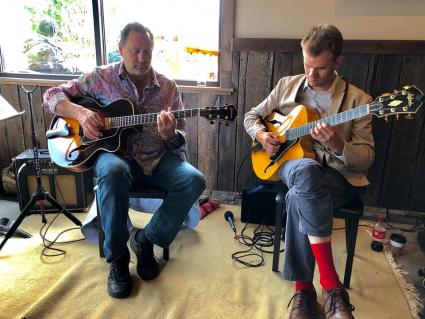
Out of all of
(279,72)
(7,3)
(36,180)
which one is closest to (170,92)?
(279,72)

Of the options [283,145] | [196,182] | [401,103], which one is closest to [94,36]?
[196,182]

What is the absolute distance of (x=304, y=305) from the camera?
1428mm

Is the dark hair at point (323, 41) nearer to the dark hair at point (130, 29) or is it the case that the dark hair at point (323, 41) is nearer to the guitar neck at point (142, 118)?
the guitar neck at point (142, 118)

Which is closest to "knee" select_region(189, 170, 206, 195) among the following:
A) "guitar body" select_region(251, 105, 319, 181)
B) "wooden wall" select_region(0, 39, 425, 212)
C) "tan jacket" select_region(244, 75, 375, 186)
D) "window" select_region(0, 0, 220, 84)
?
"guitar body" select_region(251, 105, 319, 181)

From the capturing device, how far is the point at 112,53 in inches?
97.7

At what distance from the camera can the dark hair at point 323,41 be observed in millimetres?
1491

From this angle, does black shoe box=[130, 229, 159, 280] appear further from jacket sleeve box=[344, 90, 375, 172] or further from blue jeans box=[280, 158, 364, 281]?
jacket sleeve box=[344, 90, 375, 172]

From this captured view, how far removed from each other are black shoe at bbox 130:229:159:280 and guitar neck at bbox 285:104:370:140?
852 mm

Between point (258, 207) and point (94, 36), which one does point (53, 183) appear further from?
point (258, 207)

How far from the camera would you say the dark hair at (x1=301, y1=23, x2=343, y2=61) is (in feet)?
4.89

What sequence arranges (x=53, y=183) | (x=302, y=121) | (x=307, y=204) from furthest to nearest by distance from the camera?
(x=53, y=183)
(x=302, y=121)
(x=307, y=204)

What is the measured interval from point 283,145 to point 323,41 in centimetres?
49

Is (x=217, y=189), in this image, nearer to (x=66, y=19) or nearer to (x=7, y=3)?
(x=66, y=19)

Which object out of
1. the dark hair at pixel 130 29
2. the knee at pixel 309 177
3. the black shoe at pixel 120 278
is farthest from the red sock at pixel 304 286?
the dark hair at pixel 130 29
